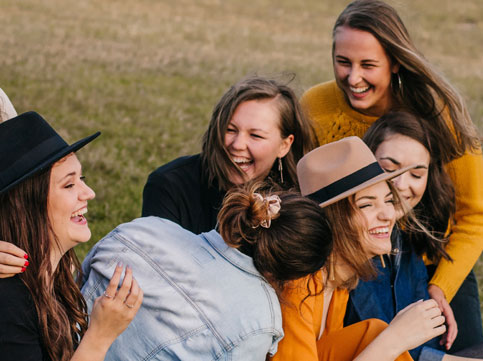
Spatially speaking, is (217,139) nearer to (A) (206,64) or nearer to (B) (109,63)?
(B) (109,63)

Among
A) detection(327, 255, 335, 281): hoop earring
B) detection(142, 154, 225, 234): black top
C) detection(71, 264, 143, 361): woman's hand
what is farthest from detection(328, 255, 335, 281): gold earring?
detection(71, 264, 143, 361): woman's hand

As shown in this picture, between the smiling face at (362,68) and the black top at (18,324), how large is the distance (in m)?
2.62

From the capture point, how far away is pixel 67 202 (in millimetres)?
3062

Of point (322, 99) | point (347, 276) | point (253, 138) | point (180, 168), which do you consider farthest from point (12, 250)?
point (322, 99)

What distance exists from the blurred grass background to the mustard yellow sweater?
0.36m

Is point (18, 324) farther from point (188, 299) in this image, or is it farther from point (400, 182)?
point (400, 182)

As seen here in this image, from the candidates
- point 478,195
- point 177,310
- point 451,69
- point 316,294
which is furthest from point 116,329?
point 451,69

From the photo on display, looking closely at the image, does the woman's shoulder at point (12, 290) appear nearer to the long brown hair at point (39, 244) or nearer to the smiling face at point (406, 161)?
the long brown hair at point (39, 244)

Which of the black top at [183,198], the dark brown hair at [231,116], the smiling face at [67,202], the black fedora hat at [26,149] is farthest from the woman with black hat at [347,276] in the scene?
the black fedora hat at [26,149]

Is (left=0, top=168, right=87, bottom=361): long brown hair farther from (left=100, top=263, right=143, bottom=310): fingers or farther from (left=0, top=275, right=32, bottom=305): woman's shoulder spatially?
(left=100, top=263, right=143, bottom=310): fingers

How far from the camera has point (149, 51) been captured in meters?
14.6

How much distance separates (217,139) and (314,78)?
9.95 m

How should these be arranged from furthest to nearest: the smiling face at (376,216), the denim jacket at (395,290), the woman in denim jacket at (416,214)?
1. the woman in denim jacket at (416,214)
2. the denim jacket at (395,290)
3. the smiling face at (376,216)

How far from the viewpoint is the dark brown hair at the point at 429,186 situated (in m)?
4.61
